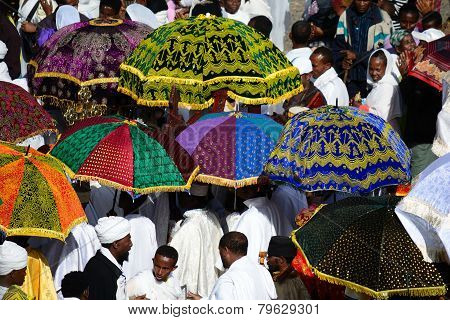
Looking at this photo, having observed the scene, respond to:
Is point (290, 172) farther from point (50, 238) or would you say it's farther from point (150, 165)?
point (50, 238)

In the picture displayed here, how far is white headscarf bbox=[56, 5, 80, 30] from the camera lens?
54.9 feet

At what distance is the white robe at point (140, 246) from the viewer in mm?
12906

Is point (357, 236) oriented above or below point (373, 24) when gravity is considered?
above

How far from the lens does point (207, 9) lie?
17.4 metres

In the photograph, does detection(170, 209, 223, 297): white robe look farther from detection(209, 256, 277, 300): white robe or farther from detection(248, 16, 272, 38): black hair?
detection(248, 16, 272, 38): black hair

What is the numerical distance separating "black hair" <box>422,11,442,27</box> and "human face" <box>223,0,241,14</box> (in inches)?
86.5

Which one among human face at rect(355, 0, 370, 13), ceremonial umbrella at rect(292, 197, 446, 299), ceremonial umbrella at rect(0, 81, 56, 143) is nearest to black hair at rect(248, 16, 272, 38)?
human face at rect(355, 0, 370, 13)

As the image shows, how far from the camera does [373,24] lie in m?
17.2

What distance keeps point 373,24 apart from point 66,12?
137 inches

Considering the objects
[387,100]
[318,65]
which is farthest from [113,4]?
[387,100]

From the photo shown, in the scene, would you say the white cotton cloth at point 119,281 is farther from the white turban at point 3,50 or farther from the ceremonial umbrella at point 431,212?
the white turban at point 3,50

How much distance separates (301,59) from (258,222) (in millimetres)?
3482

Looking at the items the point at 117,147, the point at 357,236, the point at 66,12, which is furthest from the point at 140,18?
the point at 357,236

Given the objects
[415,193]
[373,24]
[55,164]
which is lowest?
[373,24]
